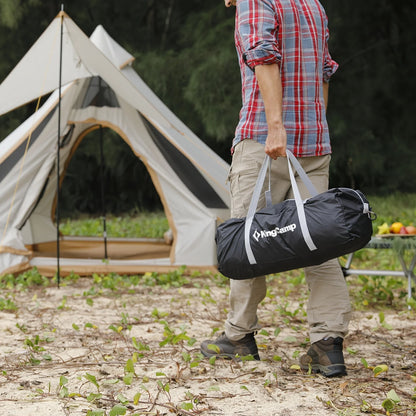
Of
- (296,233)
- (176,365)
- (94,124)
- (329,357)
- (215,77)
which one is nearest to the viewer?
(296,233)

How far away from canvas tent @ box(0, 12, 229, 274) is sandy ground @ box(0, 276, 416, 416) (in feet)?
3.44

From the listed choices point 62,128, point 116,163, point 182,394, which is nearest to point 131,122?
point 62,128

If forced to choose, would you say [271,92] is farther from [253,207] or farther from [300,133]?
[253,207]

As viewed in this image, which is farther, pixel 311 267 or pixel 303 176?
pixel 311 267

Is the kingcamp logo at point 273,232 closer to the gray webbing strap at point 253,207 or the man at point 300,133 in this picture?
the gray webbing strap at point 253,207

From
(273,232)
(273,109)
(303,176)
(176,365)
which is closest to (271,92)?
(273,109)

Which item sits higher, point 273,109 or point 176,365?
point 273,109

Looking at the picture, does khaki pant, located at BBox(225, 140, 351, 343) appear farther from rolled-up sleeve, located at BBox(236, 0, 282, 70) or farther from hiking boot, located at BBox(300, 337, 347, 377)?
rolled-up sleeve, located at BBox(236, 0, 282, 70)

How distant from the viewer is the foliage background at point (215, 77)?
8344mm

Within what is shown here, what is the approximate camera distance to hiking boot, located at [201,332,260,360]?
8.34 ft

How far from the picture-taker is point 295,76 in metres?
2.36

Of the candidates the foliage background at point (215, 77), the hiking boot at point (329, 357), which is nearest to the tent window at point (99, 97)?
the foliage background at point (215, 77)

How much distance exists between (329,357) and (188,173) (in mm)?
2979

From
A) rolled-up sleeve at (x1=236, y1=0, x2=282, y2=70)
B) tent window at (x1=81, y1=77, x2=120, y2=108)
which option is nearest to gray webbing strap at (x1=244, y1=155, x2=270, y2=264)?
rolled-up sleeve at (x1=236, y1=0, x2=282, y2=70)
